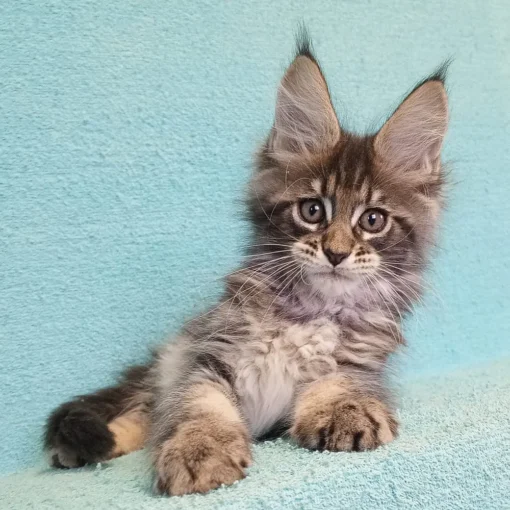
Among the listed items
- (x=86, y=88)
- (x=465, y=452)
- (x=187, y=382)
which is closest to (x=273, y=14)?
(x=86, y=88)

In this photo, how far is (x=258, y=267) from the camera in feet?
4.89

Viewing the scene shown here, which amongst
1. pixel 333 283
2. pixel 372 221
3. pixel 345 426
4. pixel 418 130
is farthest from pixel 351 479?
pixel 418 130

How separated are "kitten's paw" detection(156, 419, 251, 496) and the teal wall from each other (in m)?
0.66

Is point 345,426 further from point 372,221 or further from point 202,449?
point 372,221

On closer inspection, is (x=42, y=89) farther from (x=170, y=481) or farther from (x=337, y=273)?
(x=170, y=481)

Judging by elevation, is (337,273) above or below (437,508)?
above

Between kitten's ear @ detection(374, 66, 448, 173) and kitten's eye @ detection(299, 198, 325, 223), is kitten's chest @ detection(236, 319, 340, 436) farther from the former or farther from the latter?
kitten's ear @ detection(374, 66, 448, 173)

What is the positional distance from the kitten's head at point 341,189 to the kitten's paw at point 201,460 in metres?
0.41

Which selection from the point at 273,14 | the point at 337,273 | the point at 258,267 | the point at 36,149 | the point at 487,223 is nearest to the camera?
the point at 337,273

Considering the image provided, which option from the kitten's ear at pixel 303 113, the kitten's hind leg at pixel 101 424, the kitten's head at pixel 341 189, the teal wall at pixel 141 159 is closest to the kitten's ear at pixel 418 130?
the kitten's head at pixel 341 189

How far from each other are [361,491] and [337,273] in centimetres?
44

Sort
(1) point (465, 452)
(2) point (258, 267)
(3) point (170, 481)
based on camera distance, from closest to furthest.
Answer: (3) point (170, 481)
(1) point (465, 452)
(2) point (258, 267)

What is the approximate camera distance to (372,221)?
1.41 metres

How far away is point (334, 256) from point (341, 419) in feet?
1.07
